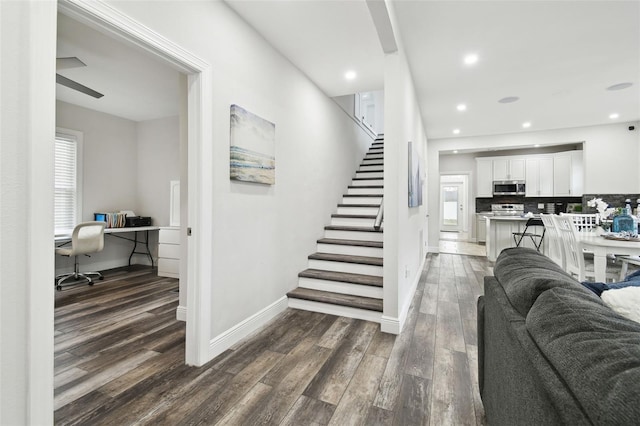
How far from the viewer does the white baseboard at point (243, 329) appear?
2.15 metres

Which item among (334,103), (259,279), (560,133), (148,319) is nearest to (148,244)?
(148,319)

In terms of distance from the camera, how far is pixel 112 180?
16.6 feet

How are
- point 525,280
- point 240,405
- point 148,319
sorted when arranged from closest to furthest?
point 525,280, point 240,405, point 148,319

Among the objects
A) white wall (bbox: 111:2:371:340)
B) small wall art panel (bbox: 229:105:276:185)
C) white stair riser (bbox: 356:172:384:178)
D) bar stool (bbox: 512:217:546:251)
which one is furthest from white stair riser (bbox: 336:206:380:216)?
bar stool (bbox: 512:217:546:251)

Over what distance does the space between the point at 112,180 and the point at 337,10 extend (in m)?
4.80

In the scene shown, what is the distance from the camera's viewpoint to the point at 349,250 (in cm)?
376

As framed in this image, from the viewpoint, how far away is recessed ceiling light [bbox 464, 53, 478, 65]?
3252mm

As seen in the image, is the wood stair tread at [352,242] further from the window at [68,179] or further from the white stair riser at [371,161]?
the window at [68,179]

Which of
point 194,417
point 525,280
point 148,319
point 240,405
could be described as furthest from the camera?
point 148,319

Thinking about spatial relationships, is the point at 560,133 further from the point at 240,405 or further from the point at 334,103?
the point at 240,405

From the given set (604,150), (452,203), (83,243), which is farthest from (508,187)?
(83,243)

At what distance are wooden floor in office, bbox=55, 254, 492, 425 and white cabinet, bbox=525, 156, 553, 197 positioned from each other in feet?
19.5

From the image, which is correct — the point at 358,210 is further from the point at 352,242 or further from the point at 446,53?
the point at 446,53

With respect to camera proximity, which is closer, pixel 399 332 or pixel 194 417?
pixel 194 417
